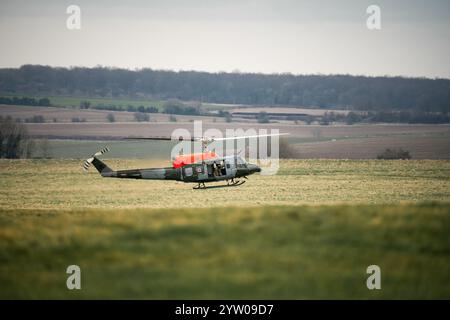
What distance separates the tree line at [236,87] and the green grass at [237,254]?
437 feet

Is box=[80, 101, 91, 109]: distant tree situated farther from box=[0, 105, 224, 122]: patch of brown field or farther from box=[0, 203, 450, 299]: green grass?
box=[0, 203, 450, 299]: green grass

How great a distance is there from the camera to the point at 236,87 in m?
190

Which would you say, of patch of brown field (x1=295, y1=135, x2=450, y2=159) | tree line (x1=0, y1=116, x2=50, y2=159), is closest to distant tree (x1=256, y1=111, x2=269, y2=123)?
patch of brown field (x1=295, y1=135, x2=450, y2=159)

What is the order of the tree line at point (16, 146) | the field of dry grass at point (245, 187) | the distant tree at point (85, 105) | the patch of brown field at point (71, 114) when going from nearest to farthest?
the field of dry grass at point (245, 187) → the tree line at point (16, 146) → the patch of brown field at point (71, 114) → the distant tree at point (85, 105)

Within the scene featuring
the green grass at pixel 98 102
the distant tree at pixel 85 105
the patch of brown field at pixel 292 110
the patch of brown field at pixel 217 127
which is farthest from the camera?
the patch of brown field at pixel 292 110

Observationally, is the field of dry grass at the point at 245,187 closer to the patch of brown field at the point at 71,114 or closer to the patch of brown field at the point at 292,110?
the patch of brown field at the point at 71,114

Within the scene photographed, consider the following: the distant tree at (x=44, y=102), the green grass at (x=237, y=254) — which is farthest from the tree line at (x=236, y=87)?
the green grass at (x=237, y=254)

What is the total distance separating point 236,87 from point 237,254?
177 metres

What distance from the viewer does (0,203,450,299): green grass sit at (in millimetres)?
12898

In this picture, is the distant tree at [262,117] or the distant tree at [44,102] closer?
the distant tree at [262,117]

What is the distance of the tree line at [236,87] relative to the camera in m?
158

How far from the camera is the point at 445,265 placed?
1348cm
